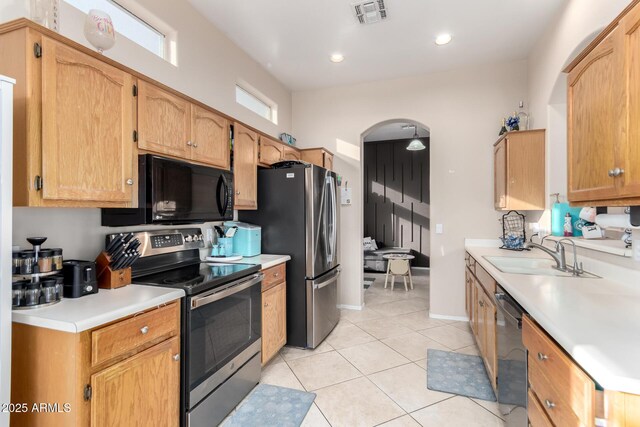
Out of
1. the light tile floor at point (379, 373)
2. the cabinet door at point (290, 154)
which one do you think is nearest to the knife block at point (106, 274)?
the light tile floor at point (379, 373)

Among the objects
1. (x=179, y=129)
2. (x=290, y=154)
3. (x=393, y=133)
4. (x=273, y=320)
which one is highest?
(x=393, y=133)

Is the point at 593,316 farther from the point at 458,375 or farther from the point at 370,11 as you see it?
the point at 370,11

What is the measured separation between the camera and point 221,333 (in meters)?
1.96

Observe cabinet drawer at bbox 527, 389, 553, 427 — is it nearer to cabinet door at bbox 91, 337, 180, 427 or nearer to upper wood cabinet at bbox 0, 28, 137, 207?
cabinet door at bbox 91, 337, 180, 427

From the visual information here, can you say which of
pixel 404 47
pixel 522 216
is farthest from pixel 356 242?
pixel 404 47

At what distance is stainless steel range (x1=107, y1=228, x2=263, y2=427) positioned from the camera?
1.70 metres

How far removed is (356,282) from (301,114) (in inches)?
97.7

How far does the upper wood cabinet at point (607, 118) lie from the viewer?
3.75ft

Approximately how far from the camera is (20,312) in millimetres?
1258

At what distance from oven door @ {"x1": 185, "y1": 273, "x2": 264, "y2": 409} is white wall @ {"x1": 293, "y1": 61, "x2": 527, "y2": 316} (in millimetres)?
2132

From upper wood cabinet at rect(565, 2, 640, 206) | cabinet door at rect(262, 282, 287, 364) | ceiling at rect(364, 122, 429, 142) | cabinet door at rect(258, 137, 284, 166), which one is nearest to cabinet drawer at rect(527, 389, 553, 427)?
upper wood cabinet at rect(565, 2, 640, 206)

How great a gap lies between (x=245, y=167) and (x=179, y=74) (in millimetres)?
886

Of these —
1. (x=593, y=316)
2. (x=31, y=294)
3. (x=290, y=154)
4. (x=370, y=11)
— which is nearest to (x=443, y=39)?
(x=370, y=11)

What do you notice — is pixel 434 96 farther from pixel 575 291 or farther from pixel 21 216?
pixel 21 216
